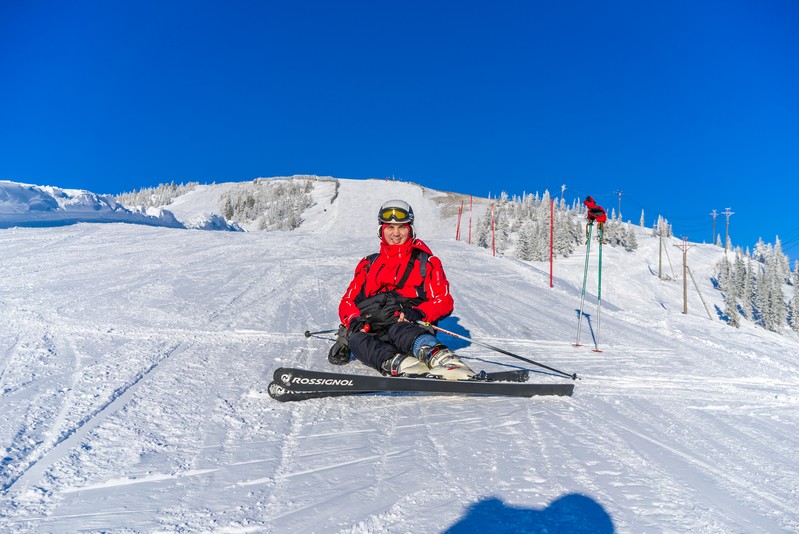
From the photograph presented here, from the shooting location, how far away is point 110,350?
4.79 metres

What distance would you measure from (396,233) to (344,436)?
2.68 meters

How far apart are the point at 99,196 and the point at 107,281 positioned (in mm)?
17685

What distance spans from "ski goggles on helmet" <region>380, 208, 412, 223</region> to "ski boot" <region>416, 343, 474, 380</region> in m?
1.73

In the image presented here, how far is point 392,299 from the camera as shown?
5.02 meters

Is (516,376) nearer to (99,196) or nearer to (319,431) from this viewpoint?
(319,431)

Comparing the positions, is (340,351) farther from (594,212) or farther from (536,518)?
(594,212)

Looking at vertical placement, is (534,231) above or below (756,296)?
above

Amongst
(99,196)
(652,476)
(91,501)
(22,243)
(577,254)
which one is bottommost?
(91,501)

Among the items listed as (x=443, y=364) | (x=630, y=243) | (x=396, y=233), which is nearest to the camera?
(x=443, y=364)

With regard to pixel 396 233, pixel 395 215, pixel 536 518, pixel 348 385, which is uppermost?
pixel 395 215

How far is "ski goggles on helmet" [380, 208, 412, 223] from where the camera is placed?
5.22 m

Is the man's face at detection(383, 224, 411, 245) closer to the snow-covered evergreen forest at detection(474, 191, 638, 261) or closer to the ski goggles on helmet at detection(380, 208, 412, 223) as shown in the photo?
the ski goggles on helmet at detection(380, 208, 412, 223)

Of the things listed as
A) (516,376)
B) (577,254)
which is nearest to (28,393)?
(516,376)

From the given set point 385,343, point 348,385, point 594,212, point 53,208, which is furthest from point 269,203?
point 348,385
